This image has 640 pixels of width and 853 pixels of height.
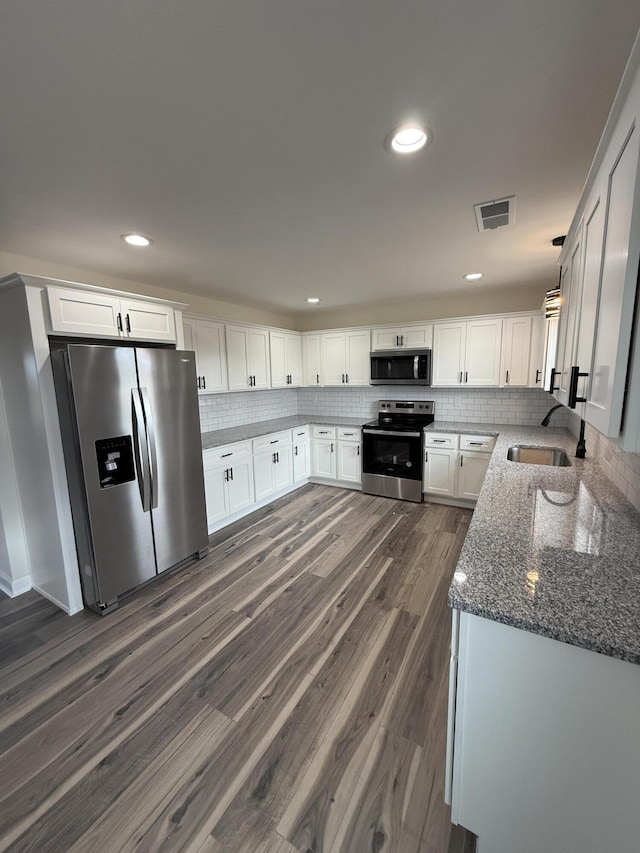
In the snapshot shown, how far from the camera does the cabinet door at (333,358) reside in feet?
15.7

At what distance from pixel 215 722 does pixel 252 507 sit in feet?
8.21

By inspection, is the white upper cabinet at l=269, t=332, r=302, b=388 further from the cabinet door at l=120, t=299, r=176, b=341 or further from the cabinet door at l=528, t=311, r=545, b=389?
the cabinet door at l=528, t=311, r=545, b=389

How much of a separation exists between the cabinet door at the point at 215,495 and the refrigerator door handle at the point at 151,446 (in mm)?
685

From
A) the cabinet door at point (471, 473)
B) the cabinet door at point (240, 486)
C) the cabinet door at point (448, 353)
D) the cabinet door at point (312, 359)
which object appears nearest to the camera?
the cabinet door at point (240, 486)

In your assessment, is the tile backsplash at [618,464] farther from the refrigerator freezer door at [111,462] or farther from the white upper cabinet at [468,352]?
the refrigerator freezer door at [111,462]

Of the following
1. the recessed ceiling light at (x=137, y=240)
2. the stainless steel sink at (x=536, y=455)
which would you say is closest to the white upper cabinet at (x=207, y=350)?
the recessed ceiling light at (x=137, y=240)

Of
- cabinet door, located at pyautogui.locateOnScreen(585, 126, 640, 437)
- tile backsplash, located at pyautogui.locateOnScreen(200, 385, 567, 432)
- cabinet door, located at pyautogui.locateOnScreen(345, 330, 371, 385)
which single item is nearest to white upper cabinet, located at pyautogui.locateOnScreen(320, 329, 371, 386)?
cabinet door, located at pyautogui.locateOnScreen(345, 330, 371, 385)

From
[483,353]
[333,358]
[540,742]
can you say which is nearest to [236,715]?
[540,742]

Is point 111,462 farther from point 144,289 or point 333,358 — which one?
point 333,358

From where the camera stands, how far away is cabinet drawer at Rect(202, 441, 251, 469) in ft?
11.0

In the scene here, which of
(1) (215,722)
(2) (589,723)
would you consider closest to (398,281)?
(2) (589,723)

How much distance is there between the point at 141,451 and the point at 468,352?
3.60m

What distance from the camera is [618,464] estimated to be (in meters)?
1.90

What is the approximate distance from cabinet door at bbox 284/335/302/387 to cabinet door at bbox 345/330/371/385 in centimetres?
79
